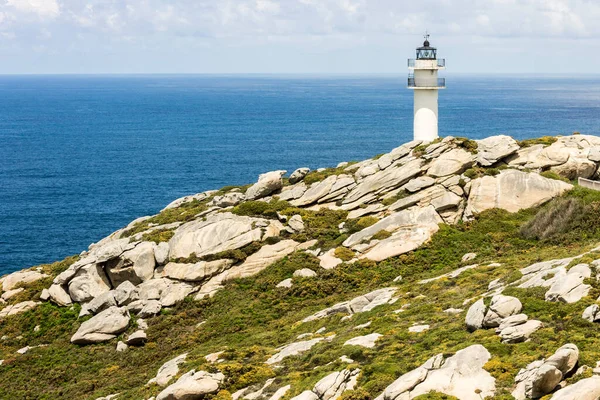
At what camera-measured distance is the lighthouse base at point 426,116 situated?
55062mm

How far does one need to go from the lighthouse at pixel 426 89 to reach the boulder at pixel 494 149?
9201 mm

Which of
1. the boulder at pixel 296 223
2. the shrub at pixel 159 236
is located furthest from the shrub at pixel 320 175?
the shrub at pixel 159 236

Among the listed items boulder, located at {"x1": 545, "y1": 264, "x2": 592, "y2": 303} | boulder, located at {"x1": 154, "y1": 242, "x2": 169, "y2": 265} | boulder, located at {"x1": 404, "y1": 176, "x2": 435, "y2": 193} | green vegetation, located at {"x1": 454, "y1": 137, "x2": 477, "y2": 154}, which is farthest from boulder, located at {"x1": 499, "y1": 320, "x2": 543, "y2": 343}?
green vegetation, located at {"x1": 454, "y1": 137, "x2": 477, "y2": 154}

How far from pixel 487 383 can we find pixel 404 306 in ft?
33.8

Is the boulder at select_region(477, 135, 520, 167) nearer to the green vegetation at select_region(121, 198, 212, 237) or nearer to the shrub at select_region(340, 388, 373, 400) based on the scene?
the green vegetation at select_region(121, 198, 212, 237)

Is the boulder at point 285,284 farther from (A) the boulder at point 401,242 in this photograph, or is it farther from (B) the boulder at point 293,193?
(B) the boulder at point 293,193

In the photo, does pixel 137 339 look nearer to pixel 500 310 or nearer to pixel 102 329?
pixel 102 329

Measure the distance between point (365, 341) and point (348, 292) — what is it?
34.8 ft

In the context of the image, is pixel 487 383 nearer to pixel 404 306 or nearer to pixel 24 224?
pixel 404 306

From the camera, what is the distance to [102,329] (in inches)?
1405

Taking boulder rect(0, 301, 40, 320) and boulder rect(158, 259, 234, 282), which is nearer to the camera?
boulder rect(158, 259, 234, 282)

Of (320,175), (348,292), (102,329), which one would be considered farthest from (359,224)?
(102,329)

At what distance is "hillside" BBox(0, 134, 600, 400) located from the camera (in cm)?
2139

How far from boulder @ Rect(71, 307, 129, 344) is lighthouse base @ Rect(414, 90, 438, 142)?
29.0m
